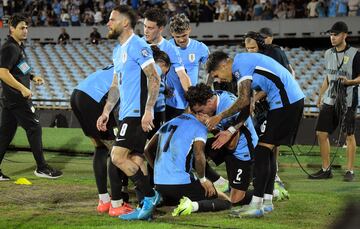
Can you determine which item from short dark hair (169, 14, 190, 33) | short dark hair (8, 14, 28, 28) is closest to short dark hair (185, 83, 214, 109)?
short dark hair (169, 14, 190, 33)

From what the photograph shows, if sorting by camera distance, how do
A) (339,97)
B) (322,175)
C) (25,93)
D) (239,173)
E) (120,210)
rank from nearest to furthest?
(120,210)
(239,173)
(25,93)
(322,175)
(339,97)

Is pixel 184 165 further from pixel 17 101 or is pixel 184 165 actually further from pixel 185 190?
pixel 17 101

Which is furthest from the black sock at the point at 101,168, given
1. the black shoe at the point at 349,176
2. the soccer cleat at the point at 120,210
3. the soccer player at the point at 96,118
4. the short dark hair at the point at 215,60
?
Result: the black shoe at the point at 349,176

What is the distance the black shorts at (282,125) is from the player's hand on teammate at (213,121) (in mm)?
453

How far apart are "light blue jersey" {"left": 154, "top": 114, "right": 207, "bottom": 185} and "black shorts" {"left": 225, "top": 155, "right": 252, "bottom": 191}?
2.43ft

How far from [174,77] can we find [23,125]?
8.31 ft

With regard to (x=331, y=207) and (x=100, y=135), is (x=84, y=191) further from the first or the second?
(x=331, y=207)

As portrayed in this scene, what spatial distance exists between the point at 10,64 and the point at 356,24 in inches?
621

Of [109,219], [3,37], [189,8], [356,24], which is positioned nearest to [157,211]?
[109,219]

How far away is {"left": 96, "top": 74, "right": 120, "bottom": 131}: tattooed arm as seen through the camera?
6242 mm

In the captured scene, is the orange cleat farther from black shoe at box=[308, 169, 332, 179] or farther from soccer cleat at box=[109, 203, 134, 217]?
black shoe at box=[308, 169, 332, 179]

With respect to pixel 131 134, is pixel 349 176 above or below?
below

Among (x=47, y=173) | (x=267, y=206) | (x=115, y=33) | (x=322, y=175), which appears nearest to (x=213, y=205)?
(x=267, y=206)

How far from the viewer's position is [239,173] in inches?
255
